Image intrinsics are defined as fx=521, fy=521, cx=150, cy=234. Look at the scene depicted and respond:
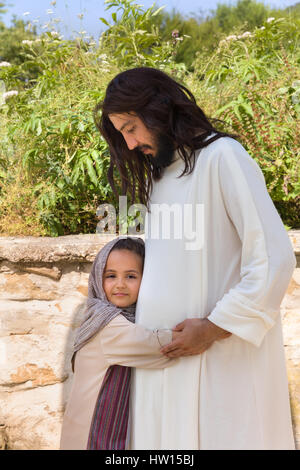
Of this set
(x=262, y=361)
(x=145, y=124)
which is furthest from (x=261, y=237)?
(x=145, y=124)

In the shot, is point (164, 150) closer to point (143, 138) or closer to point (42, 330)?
point (143, 138)

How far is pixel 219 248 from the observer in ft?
5.23

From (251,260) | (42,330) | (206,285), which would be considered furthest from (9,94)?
(251,260)

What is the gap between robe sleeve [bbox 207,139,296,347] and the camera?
57.2 inches

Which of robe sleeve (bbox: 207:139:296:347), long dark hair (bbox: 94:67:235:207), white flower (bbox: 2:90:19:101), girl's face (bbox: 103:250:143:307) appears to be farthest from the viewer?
white flower (bbox: 2:90:19:101)

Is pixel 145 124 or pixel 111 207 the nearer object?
pixel 145 124

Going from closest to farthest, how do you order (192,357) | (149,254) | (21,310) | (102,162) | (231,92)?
(192,357)
(149,254)
(21,310)
(102,162)
(231,92)

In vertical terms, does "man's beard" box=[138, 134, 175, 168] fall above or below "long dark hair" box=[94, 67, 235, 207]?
below

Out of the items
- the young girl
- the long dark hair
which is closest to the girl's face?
the young girl

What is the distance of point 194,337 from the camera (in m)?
1.54

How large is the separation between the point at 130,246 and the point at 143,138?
0.40m

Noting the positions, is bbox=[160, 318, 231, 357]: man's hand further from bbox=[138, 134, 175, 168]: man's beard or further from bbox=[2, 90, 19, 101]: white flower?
bbox=[2, 90, 19, 101]: white flower

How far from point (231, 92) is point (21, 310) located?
6.79ft

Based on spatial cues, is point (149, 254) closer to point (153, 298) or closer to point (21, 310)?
point (153, 298)
